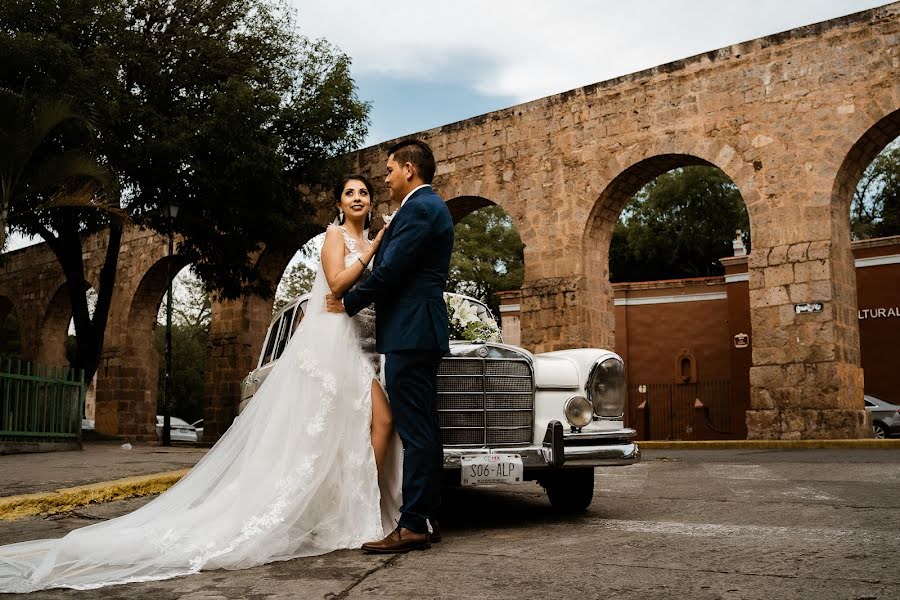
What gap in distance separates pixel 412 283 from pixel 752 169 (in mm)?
9974

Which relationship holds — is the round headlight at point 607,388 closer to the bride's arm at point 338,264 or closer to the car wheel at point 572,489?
the car wheel at point 572,489

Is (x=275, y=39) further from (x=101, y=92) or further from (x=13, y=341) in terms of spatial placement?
(x=13, y=341)

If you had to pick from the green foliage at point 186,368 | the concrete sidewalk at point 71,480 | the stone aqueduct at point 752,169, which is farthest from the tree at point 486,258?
the concrete sidewalk at point 71,480

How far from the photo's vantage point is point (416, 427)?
3.63 m

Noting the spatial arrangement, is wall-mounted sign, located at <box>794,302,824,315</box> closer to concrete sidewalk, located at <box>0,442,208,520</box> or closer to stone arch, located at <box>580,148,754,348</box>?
stone arch, located at <box>580,148,754,348</box>

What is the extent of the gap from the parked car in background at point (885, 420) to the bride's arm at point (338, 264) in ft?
47.4

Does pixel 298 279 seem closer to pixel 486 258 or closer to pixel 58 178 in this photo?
pixel 486 258

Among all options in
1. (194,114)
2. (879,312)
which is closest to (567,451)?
(194,114)

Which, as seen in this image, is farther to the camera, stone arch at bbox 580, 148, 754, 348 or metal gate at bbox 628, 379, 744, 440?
metal gate at bbox 628, 379, 744, 440

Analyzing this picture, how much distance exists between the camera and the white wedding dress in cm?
315

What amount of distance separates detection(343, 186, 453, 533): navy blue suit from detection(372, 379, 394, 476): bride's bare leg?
133 mm

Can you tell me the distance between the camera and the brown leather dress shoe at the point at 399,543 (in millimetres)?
3434

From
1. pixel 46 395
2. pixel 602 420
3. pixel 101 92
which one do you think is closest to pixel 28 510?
pixel 602 420

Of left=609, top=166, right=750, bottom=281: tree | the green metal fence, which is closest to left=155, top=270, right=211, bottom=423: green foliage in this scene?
left=609, top=166, right=750, bottom=281: tree
